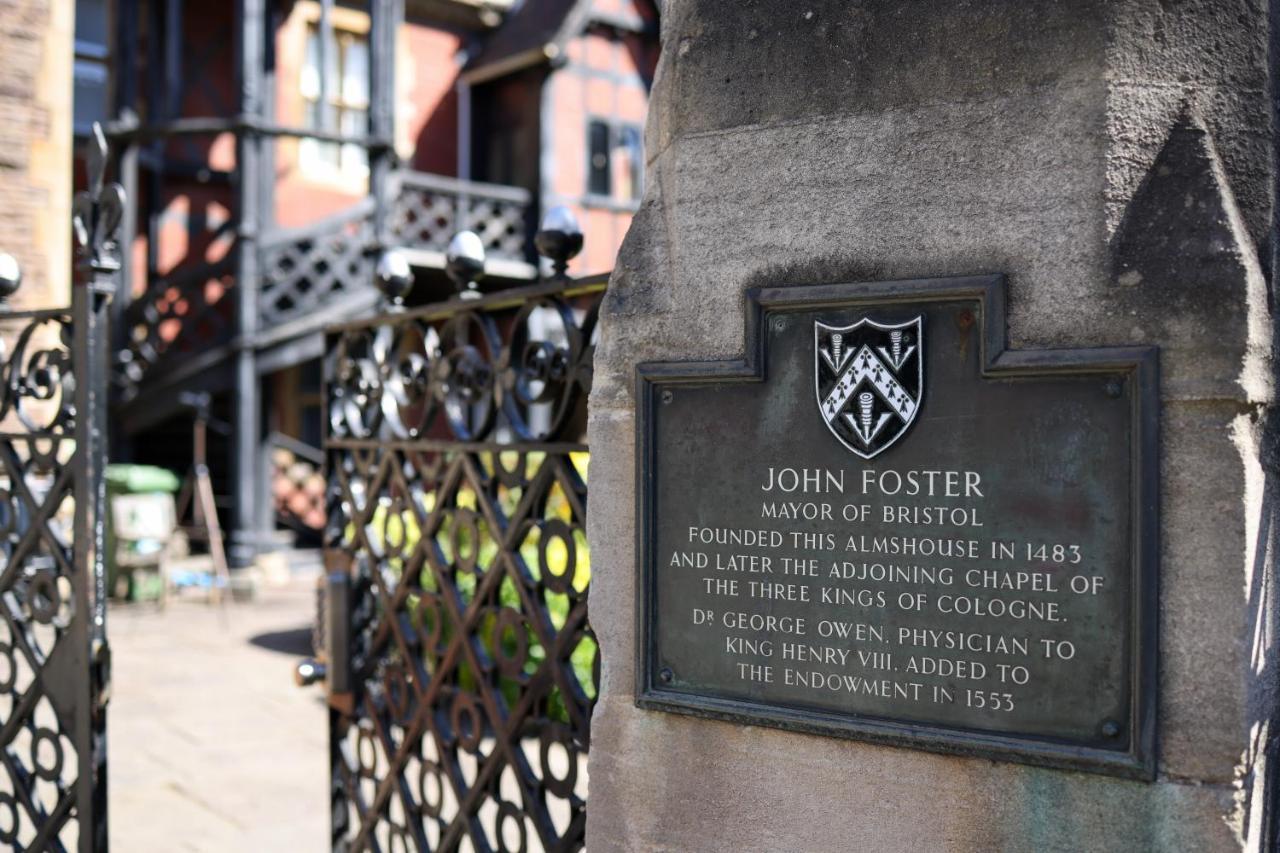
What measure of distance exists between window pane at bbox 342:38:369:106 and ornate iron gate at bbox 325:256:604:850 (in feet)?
46.3

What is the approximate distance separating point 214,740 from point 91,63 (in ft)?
40.5

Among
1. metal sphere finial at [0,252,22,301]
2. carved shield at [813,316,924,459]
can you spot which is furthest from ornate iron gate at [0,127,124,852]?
carved shield at [813,316,924,459]

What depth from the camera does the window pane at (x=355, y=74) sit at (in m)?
16.9

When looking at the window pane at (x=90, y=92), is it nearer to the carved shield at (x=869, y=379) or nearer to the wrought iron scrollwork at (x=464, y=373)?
the wrought iron scrollwork at (x=464, y=373)

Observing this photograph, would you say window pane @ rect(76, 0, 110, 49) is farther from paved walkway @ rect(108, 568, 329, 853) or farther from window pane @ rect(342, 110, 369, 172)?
paved walkway @ rect(108, 568, 329, 853)

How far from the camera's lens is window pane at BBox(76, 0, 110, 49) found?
52.2 feet

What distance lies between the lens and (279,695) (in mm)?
7742

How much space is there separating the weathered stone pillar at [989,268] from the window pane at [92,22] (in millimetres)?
16111

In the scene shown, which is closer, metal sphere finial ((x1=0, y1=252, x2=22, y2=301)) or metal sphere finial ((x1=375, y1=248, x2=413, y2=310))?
metal sphere finial ((x1=375, y1=248, x2=413, y2=310))

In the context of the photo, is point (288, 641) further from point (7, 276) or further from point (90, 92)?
point (90, 92)

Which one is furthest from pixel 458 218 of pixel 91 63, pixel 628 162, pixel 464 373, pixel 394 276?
pixel 464 373

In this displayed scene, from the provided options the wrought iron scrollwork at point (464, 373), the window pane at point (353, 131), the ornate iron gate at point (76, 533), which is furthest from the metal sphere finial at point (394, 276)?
the window pane at point (353, 131)

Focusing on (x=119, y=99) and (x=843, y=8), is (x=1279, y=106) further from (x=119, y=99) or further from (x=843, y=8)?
(x=119, y=99)

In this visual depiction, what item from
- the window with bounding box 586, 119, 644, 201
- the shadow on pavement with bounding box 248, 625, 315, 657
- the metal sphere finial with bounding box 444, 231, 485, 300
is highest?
the window with bounding box 586, 119, 644, 201
